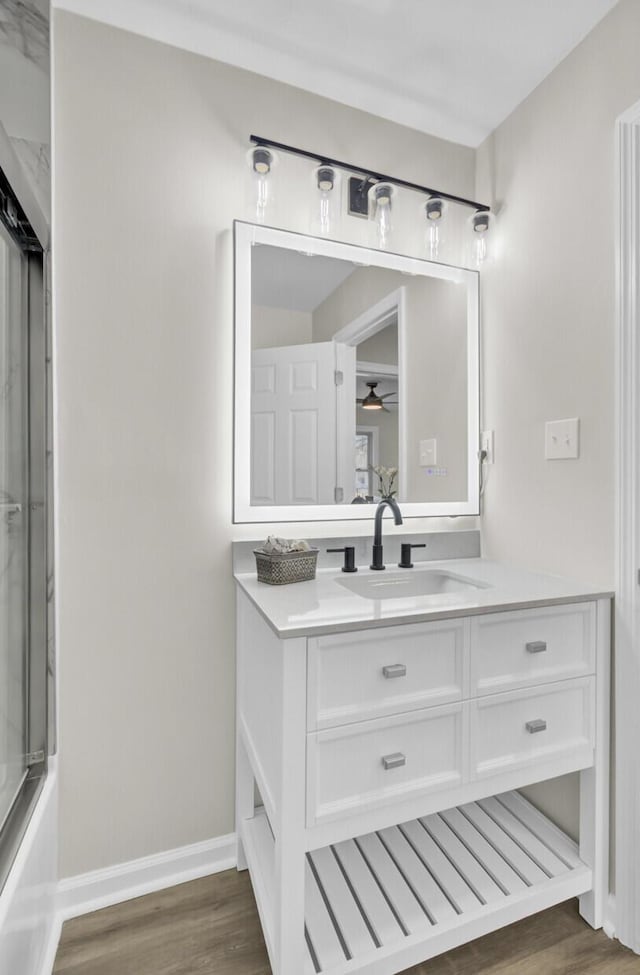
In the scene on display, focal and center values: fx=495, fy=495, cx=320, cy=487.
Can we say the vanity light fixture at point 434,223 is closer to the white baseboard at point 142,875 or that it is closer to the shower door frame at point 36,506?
the shower door frame at point 36,506

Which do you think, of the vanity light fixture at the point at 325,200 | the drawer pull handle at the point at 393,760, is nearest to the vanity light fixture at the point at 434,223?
the vanity light fixture at the point at 325,200

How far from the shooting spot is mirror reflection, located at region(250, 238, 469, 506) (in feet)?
5.16

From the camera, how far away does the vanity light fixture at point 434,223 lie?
1.74m

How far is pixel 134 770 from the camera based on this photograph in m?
1.44

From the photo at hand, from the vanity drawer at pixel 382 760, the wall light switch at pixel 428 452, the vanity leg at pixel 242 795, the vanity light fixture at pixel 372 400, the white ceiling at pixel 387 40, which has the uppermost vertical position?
the white ceiling at pixel 387 40

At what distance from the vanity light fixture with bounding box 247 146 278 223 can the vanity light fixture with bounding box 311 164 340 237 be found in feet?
0.50

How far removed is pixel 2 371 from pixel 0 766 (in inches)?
33.9

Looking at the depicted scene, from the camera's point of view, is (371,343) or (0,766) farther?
(371,343)

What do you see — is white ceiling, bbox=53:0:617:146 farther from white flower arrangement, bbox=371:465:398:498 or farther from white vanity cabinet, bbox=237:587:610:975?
white vanity cabinet, bbox=237:587:610:975

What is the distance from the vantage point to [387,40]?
151 centimetres

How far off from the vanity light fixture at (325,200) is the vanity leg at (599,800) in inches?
56.0

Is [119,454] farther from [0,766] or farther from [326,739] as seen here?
[326,739]

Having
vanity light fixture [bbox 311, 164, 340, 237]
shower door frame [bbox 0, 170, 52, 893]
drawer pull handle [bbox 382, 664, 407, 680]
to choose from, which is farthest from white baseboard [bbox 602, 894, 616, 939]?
vanity light fixture [bbox 311, 164, 340, 237]

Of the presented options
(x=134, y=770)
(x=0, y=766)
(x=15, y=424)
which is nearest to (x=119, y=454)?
(x=15, y=424)
